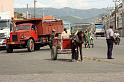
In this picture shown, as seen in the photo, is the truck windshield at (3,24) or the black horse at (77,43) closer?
the black horse at (77,43)

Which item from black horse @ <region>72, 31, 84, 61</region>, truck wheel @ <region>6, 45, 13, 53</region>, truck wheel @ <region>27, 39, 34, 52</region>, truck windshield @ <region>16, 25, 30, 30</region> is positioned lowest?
truck wheel @ <region>6, 45, 13, 53</region>

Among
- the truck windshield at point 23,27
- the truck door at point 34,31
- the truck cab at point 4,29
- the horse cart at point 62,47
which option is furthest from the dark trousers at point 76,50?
the truck cab at point 4,29

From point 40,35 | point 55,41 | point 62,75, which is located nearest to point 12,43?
point 40,35

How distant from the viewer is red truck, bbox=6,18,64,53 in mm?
36531

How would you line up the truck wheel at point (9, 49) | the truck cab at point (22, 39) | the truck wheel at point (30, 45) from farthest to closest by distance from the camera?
the truck wheel at point (9, 49) < the truck cab at point (22, 39) < the truck wheel at point (30, 45)

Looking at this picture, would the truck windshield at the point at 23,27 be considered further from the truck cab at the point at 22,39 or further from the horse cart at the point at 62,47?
the horse cart at the point at 62,47

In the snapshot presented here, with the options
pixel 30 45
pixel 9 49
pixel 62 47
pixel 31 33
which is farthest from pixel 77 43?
pixel 9 49

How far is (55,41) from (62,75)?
366 inches

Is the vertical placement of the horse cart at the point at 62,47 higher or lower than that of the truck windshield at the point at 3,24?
lower

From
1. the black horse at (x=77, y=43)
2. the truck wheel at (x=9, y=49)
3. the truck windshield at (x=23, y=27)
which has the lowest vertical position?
the truck wheel at (x=9, y=49)

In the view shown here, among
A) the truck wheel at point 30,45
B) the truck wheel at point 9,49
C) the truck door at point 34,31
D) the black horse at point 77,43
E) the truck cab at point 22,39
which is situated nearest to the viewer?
the black horse at point 77,43

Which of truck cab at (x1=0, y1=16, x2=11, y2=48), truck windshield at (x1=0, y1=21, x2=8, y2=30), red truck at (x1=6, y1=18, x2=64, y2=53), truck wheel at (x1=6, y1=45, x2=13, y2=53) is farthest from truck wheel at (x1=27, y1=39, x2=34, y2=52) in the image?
truck windshield at (x1=0, y1=21, x2=8, y2=30)

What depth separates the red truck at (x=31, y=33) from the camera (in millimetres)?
36531

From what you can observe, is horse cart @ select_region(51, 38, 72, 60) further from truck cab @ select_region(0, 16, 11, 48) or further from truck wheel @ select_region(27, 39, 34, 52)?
truck cab @ select_region(0, 16, 11, 48)
